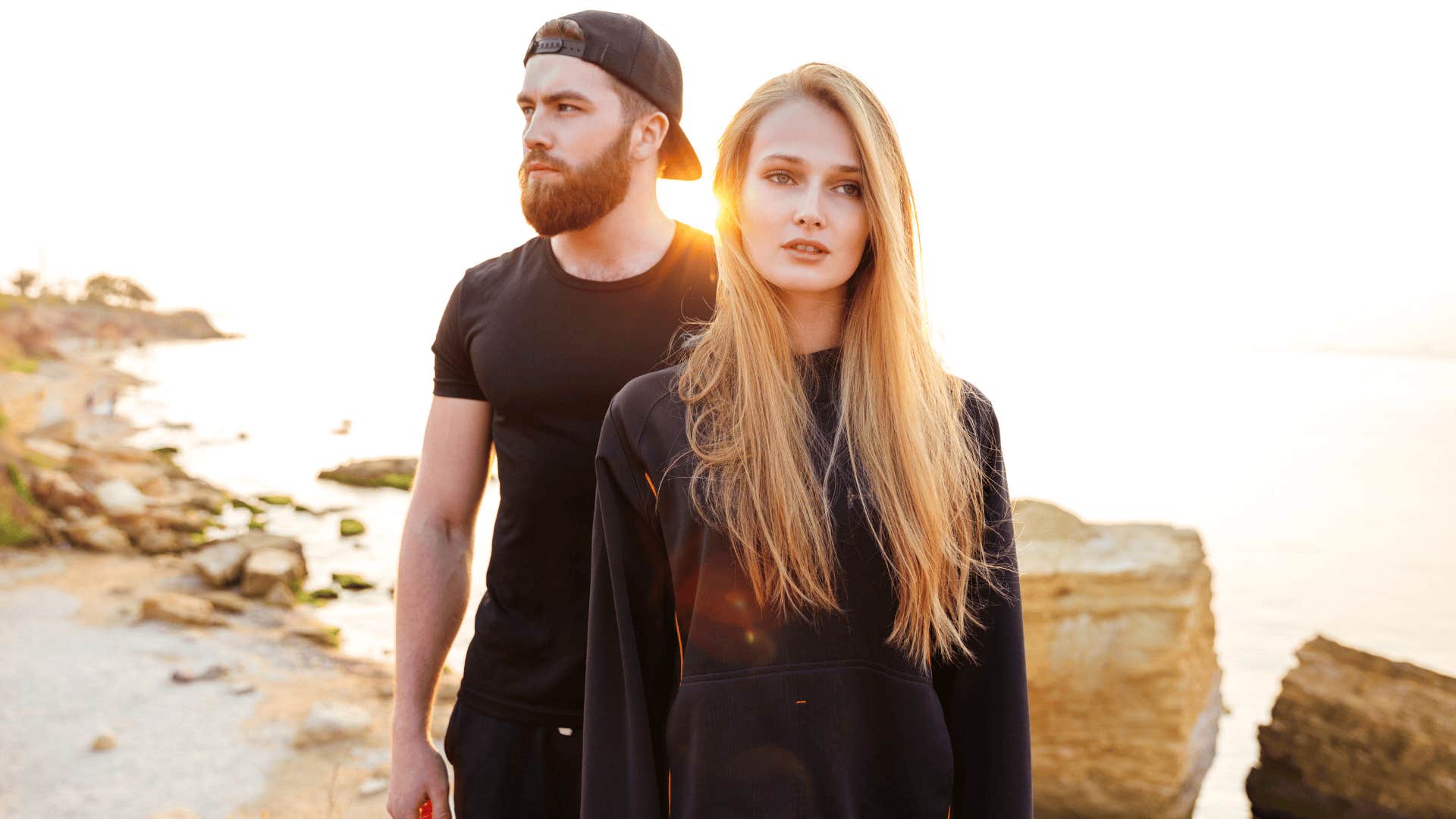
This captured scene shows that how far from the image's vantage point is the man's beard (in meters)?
2.12

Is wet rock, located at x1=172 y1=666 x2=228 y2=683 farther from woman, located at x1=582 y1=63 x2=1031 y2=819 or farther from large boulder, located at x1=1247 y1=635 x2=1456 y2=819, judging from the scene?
large boulder, located at x1=1247 y1=635 x2=1456 y2=819

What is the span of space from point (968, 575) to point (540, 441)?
98 centimetres

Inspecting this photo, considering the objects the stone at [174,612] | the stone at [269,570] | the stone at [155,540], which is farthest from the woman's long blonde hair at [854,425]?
the stone at [155,540]

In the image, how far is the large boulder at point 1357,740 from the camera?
5.12 m

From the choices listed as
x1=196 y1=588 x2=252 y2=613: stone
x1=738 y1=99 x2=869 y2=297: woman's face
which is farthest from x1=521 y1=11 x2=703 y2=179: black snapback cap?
x1=196 y1=588 x2=252 y2=613: stone

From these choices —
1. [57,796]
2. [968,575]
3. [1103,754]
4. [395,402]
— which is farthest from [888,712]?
[395,402]

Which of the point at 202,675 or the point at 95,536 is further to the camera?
the point at 95,536

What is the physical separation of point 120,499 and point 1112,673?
41.6 feet

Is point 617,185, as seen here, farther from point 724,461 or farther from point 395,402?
point 395,402

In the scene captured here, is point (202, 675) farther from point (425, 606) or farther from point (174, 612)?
point (425, 606)

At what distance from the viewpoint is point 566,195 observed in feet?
6.97

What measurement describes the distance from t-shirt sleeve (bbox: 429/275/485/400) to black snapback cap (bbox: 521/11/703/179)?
0.60 m

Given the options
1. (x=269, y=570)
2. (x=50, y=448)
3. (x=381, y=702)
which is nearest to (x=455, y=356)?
(x=381, y=702)

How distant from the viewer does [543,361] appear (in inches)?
81.5
